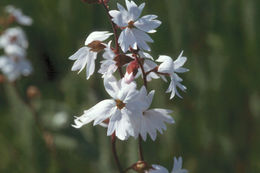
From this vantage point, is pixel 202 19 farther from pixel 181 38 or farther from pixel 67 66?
pixel 67 66

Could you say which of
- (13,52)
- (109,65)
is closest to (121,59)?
(109,65)

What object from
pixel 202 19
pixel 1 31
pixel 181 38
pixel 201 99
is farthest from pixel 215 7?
pixel 1 31

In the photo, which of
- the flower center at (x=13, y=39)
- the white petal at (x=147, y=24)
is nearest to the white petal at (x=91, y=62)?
the white petal at (x=147, y=24)

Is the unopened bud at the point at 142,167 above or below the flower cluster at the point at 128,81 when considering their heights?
below

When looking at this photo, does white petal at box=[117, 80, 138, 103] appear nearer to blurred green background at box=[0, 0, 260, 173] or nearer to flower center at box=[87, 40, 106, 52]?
flower center at box=[87, 40, 106, 52]

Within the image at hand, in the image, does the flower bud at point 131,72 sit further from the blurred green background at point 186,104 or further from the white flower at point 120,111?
the blurred green background at point 186,104

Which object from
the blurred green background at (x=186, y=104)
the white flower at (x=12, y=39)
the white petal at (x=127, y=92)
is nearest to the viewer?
the white petal at (x=127, y=92)

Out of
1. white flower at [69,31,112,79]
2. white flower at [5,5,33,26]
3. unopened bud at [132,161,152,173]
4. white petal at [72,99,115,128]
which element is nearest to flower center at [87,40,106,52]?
white flower at [69,31,112,79]
